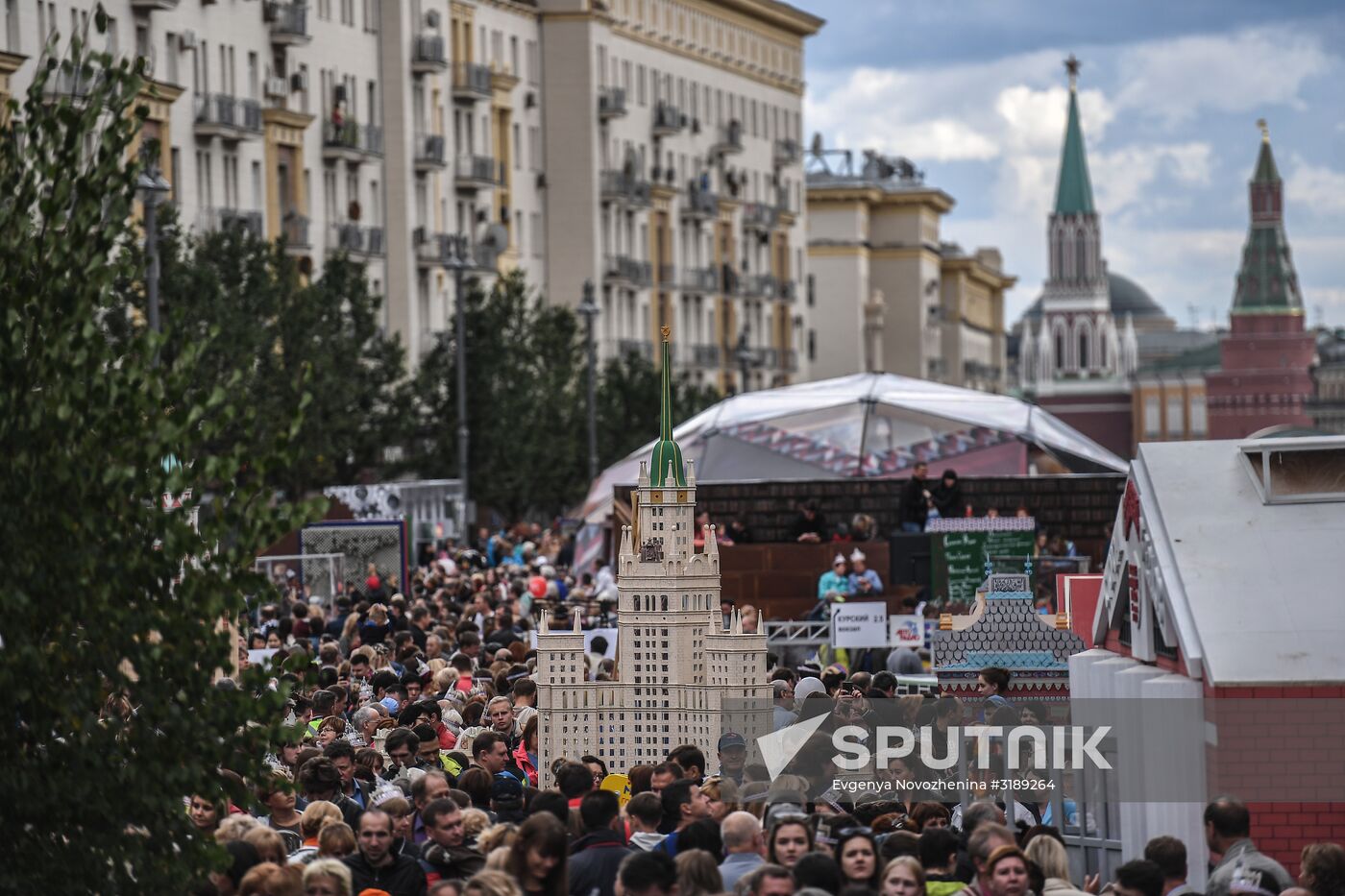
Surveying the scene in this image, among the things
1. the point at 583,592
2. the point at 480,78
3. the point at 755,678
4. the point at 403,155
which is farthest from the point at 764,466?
the point at 480,78

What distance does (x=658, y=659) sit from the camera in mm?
18750

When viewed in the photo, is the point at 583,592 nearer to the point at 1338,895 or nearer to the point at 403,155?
the point at 1338,895

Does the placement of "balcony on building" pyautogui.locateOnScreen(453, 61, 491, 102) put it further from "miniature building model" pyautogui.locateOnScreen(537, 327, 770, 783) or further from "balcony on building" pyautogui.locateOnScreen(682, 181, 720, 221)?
"miniature building model" pyautogui.locateOnScreen(537, 327, 770, 783)

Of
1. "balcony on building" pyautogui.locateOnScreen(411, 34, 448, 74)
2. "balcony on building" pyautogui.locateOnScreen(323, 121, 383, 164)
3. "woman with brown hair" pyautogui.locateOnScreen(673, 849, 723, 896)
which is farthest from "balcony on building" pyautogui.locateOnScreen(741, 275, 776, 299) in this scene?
"woman with brown hair" pyautogui.locateOnScreen(673, 849, 723, 896)

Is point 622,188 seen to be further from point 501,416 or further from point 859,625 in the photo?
point 859,625

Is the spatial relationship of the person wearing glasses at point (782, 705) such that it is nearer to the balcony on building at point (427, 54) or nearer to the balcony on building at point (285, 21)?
the balcony on building at point (285, 21)

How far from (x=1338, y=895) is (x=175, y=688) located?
448 centimetres

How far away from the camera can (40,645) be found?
11.5 m

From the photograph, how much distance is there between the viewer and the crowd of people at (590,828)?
464 inches

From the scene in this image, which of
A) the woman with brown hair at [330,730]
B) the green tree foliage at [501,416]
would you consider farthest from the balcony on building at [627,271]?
the woman with brown hair at [330,730]

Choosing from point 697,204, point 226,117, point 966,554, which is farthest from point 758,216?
point 966,554

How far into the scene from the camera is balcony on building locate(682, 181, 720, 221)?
103m

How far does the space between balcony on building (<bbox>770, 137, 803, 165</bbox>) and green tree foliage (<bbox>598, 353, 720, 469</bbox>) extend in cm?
3177

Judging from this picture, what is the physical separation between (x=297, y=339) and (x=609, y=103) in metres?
39.0
